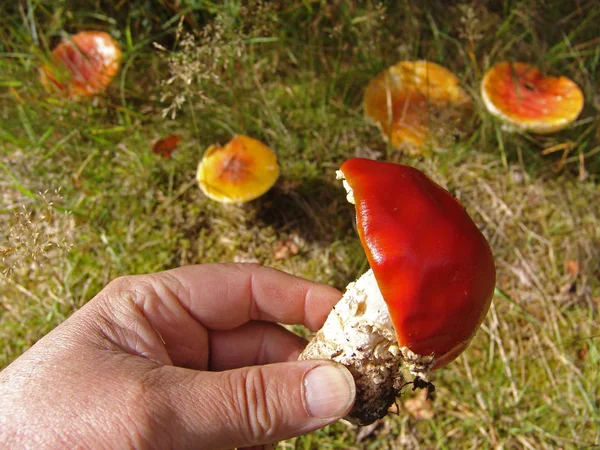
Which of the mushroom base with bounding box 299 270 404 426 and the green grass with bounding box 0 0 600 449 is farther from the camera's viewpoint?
the green grass with bounding box 0 0 600 449

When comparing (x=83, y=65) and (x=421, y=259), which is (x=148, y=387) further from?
(x=83, y=65)

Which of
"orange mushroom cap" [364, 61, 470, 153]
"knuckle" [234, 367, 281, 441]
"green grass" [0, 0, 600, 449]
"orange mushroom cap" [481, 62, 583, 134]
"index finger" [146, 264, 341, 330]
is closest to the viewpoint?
"knuckle" [234, 367, 281, 441]

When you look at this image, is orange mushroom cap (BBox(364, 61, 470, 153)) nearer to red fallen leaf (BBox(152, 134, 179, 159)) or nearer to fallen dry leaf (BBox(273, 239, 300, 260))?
fallen dry leaf (BBox(273, 239, 300, 260))

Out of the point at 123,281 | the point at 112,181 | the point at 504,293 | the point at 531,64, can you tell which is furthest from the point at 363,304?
the point at 531,64

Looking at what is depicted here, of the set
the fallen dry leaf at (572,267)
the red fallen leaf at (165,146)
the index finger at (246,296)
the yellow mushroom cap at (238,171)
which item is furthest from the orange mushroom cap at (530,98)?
the red fallen leaf at (165,146)

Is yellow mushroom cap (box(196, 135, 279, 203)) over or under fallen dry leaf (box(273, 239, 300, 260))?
over

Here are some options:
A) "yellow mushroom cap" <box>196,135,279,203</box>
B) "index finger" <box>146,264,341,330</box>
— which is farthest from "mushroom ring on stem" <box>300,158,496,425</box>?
"yellow mushroom cap" <box>196,135,279,203</box>

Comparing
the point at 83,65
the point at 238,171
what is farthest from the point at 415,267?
the point at 83,65

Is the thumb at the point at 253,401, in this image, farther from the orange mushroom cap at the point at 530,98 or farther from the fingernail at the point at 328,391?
the orange mushroom cap at the point at 530,98
